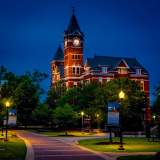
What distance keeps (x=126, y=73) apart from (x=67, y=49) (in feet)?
67.4

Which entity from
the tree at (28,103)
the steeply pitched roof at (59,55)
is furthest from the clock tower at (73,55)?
the tree at (28,103)

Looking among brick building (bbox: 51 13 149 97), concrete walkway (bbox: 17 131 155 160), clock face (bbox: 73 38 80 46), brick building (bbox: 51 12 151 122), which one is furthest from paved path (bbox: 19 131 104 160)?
clock face (bbox: 73 38 80 46)

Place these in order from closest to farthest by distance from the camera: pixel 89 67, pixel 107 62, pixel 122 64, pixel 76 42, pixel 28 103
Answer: pixel 28 103
pixel 89 67
pixel 122 64
pixel 107 62
pixel 76 42

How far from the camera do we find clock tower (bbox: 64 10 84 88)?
437ft

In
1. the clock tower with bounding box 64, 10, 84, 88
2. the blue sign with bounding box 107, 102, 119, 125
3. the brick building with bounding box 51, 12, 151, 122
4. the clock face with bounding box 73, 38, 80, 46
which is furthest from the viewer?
the clock face with bounding box 73, 38, 80, 46

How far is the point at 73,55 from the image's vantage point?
5281 inches

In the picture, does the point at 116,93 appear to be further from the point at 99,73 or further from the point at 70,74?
the point at 70,74

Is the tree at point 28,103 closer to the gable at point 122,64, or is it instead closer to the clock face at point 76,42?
the gable at point 122,64

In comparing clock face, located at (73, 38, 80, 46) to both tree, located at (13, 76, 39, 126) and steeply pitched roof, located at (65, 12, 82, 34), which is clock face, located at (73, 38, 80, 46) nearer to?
steeply pitched roof, located at (65, 12, 82, 34)

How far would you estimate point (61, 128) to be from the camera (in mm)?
99062

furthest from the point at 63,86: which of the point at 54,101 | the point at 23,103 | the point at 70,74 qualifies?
the point at 23,103

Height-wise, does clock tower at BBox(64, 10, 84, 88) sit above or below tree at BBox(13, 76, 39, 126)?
above

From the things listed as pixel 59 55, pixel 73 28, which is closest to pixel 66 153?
pixel 73 28

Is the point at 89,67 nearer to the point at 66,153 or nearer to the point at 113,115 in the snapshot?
the point at 113,115
